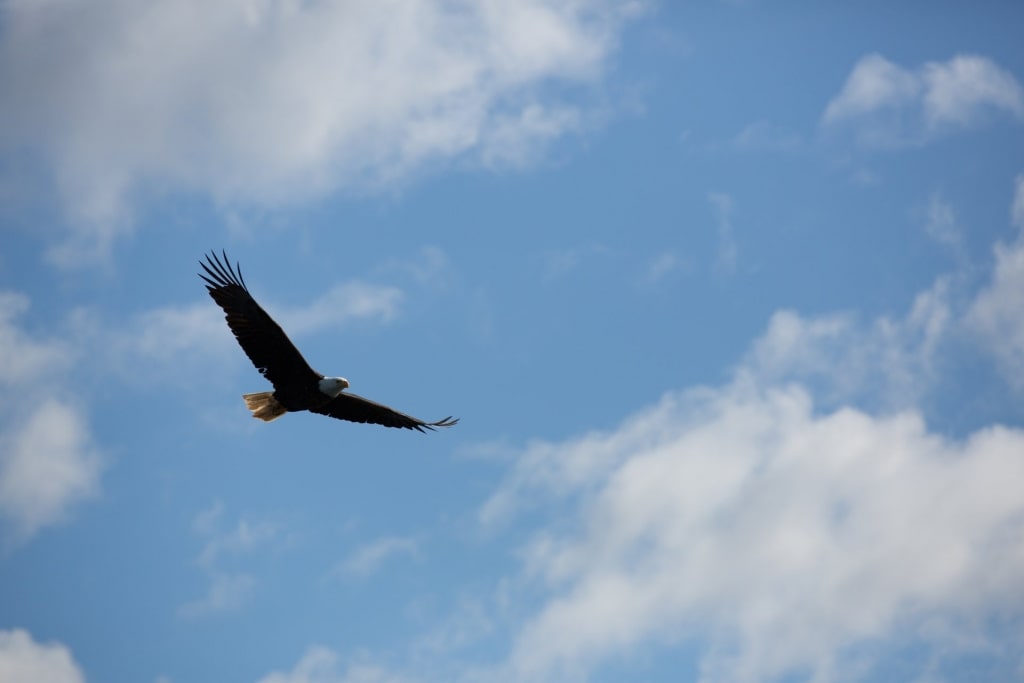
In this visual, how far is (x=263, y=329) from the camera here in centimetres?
2678

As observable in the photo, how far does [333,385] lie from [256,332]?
1.96 m

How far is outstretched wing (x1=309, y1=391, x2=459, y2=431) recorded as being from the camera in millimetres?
28781

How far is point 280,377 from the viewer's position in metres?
27.8

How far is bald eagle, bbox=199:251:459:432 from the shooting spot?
2658 centimetres

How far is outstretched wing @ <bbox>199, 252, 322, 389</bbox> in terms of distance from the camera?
26531 millimetres

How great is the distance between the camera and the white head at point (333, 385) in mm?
27641

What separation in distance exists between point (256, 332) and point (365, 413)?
12.0ft

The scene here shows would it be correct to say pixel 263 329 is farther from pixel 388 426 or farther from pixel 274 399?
pixel 388 426

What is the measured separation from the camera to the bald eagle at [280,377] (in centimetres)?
2658

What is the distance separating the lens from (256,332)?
26.9 meters

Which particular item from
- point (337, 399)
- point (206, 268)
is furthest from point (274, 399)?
point (206, 268)

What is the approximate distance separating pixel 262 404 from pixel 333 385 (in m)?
1.82

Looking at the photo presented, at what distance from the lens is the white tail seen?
28375mm

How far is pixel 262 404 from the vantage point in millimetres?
28422
